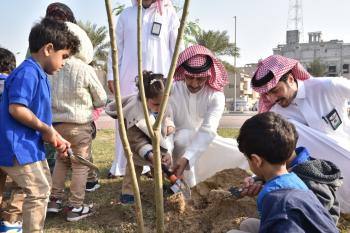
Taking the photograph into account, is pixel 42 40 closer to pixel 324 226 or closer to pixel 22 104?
pixel 22 104

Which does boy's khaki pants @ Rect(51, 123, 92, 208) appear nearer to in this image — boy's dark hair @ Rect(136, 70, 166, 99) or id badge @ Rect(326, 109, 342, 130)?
boy's dark hair @ Rect(136, 70, 166, 99)

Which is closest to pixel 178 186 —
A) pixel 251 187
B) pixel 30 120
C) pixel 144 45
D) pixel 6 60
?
pixel 251 187

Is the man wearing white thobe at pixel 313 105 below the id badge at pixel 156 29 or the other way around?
below

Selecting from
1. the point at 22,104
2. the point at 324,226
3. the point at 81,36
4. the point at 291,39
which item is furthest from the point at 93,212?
the point at 291,39

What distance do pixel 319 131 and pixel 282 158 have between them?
142cm

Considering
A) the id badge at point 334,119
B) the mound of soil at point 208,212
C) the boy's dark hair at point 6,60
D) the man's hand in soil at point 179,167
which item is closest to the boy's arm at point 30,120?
the mound of soil at point 208,212

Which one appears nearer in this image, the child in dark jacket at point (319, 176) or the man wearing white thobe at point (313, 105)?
the child in dark jacket at point (319, 176)

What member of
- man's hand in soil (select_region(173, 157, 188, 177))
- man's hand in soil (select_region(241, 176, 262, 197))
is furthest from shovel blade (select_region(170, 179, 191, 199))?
man's hand in soil (select_region(241, 176, 262, 197))

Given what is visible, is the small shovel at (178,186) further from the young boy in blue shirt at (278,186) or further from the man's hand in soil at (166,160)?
the young boy in blue shirt at (278,186)

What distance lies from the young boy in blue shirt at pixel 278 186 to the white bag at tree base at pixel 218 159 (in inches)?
69.6

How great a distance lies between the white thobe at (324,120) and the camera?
3.14 m

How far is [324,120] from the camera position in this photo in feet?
10.7

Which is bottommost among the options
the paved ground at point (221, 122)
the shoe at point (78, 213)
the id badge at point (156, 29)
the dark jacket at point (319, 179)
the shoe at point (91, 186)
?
the paved ground at point (221, 122)

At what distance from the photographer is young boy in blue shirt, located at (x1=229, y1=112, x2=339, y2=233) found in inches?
66.1
